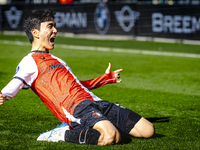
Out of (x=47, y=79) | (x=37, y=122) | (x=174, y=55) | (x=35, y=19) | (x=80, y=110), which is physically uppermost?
(x=35, y=19)

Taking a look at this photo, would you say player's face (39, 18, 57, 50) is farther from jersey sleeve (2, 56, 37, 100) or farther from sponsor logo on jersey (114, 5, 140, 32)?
sponsor logo on jersey (114, 5, 140, 32)

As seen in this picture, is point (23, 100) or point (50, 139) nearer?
point (50, 139)

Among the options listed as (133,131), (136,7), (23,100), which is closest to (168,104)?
(133,131)

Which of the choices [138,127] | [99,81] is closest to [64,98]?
[99,81]

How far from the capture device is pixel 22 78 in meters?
3.51

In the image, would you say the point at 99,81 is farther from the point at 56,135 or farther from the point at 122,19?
the point at 122,19

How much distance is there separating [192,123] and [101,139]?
1.86 metres

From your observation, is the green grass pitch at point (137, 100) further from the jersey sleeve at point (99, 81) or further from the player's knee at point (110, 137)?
the jersey sleeve at point (99, 81)

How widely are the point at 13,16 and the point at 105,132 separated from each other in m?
17.5

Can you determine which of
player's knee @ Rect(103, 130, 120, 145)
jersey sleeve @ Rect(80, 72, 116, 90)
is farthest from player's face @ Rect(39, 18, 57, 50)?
player's knee @ Rect(103, 130, 120, 145)

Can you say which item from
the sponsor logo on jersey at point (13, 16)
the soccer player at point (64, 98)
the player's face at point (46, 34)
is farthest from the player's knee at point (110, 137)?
the sponsor logo on jersey at point (13, 16)

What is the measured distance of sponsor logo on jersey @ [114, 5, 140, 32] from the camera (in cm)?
1668

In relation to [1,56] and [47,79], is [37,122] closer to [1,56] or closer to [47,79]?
[47,79]

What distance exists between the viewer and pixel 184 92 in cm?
705
